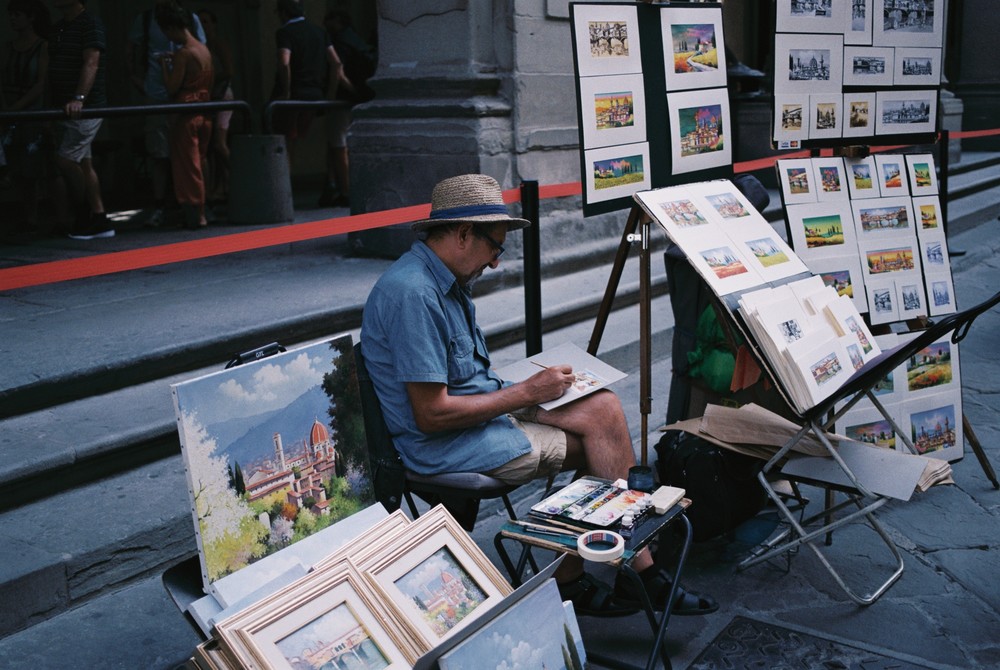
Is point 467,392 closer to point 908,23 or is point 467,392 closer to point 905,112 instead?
point 905,112

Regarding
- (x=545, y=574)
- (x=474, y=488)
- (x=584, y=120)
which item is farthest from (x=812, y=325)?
(x=545, y=574)

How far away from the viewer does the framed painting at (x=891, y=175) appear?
177 inches

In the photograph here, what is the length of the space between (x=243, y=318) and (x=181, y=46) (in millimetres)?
3182

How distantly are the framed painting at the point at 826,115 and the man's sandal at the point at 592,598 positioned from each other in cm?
230

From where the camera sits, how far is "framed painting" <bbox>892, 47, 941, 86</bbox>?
15.7ft

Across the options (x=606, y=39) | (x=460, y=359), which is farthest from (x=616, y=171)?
(x=460, y=359)

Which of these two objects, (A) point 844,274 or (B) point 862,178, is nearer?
(A) point 844,274

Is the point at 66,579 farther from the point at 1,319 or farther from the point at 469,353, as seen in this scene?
the point at 1,319

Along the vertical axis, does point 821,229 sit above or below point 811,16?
below

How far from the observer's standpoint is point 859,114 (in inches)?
184

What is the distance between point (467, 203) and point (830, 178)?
201cm

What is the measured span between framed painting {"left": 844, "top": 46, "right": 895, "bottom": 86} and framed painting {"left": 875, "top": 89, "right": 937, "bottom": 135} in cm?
7

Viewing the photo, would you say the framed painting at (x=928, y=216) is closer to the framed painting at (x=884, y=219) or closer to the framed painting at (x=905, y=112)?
the framed painting at (x=884, y=219)

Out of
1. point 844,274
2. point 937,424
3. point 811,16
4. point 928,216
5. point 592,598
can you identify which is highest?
point 811,16
